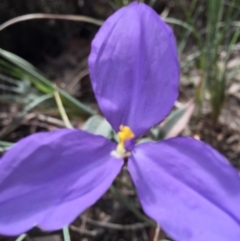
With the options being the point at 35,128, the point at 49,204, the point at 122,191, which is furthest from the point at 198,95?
the point at 49,204

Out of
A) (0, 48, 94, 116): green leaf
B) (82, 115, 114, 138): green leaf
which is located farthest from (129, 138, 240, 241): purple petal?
(0, 48, 94, 116): green leaf

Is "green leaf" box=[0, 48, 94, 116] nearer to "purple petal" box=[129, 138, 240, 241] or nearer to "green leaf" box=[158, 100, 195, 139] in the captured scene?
"green leaf" box=[158, 100, 195, 139]

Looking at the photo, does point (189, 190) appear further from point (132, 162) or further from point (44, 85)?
point (44, 85)

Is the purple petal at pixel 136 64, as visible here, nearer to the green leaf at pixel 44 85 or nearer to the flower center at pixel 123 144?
the flower center at pixel 123 144

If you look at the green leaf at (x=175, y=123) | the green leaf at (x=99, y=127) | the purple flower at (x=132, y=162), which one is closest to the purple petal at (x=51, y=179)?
the purple flower at (x=132, y=162)

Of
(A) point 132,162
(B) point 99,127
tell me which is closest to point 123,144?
(A) point 132,162

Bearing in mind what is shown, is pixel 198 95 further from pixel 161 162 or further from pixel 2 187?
pixel 2 187
